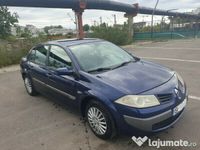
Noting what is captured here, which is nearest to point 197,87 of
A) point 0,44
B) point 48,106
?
point 48,106

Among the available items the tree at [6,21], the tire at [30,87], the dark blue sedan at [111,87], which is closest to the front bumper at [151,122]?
the dark blue sedan at [111,87]

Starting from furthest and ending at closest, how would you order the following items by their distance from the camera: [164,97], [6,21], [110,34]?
[6,21], [110,34], [164,97]

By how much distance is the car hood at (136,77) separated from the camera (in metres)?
3.24

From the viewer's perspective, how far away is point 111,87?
3.27 meters

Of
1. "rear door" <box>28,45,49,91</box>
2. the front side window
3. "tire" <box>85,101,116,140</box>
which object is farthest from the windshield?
"rear door" <box>28,45,49,91</box>

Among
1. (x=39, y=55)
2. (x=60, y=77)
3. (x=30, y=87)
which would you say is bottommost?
(x=30, y=87)

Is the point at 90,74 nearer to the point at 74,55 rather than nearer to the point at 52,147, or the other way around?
the point at 74,55

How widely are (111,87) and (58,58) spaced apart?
1616 millimetres

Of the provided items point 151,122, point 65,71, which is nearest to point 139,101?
point 151,122

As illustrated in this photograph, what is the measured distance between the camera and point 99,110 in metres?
3.43

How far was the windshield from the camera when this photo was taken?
4.01 m

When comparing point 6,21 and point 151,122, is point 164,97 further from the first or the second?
point 6,21

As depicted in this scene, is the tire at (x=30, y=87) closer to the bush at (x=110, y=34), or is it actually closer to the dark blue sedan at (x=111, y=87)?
the dark blue sedan at (x=111, y=87)

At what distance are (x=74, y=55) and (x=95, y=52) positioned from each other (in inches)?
18.2
